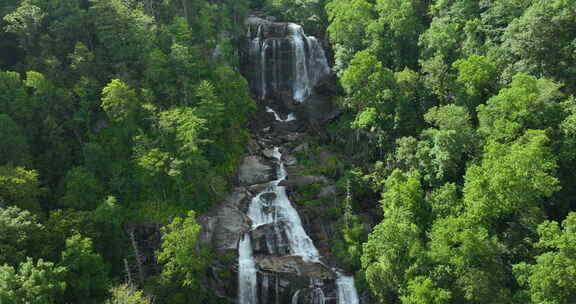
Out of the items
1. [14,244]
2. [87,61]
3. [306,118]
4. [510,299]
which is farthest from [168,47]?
[510,299]

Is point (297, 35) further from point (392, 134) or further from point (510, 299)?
point (510, 299)

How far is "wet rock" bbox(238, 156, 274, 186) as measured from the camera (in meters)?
46.2

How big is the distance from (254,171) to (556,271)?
3067 cm

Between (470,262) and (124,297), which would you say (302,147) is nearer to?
(470,262)

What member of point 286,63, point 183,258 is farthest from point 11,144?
point 286,63

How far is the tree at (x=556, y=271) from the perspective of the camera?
23438 millimetres

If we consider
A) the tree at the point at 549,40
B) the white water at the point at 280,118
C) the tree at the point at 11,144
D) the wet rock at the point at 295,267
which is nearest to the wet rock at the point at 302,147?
the white water at the point at 280,118

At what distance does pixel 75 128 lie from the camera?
4116 centimetres

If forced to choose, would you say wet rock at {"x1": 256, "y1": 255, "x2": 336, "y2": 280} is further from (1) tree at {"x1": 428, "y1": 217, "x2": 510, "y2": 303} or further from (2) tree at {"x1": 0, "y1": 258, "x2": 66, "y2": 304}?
(2) tree at {"x1": 0, "y1": 258, "x2": 66, "y2": 304}

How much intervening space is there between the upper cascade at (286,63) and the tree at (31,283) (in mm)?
39674

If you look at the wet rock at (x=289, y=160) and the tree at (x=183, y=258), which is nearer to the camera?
the tree at (x=183, y=258)

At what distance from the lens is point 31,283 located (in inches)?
970

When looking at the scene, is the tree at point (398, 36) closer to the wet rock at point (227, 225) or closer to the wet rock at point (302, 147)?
the wet rock at point (302, 147)

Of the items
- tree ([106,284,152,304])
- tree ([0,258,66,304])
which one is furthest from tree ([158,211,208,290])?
tree ([0,258,66,304])
